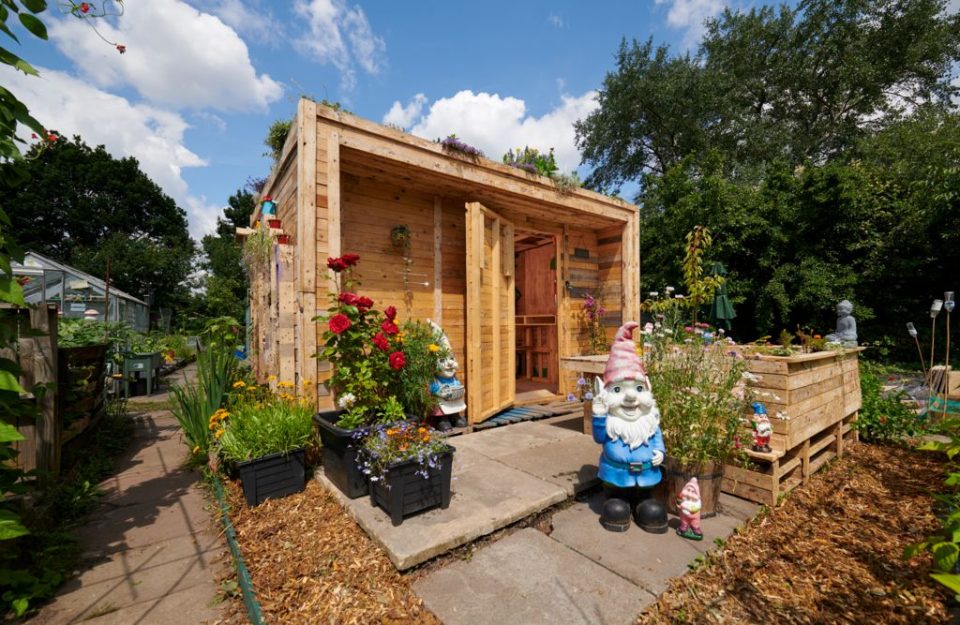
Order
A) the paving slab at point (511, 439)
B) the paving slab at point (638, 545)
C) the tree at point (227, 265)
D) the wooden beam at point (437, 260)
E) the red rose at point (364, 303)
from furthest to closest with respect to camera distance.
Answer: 1. the tree at point (227, 265)
2. the wooden beam at point (437, 260)
3. the paving slab at point (511, 439)
4. the red rose at point (364, 303)
5. the paving slab at point (638, 545)

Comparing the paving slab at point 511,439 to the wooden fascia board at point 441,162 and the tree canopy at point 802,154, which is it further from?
the tree canopy at point 802,154

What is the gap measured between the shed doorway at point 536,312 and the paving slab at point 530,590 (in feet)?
15.6

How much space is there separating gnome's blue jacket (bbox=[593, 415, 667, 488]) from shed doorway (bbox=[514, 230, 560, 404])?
14.5ft

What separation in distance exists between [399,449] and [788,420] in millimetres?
2736

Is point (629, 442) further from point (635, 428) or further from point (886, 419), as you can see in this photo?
point (886, 419)

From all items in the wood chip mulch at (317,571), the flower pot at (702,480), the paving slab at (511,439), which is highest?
the flower pot at (702,480)

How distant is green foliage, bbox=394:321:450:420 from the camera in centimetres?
375

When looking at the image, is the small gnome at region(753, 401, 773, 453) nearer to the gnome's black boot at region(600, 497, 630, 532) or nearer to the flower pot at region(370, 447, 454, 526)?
the gnome's black boot at region(600, 497, 630, 532)

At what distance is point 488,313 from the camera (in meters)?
4.77

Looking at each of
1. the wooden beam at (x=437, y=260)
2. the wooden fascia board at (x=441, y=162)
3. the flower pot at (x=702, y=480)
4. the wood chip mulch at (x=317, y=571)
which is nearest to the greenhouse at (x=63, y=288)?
the wooden beam at (x=437, y=260)

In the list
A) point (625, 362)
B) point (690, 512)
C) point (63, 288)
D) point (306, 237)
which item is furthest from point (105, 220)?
point (690, 512)

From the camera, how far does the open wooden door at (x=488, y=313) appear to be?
176 inches

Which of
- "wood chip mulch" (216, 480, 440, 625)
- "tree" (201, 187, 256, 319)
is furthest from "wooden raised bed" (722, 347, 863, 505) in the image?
"tree" (201, 187, 256, 319)

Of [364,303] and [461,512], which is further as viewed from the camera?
[364,303]
